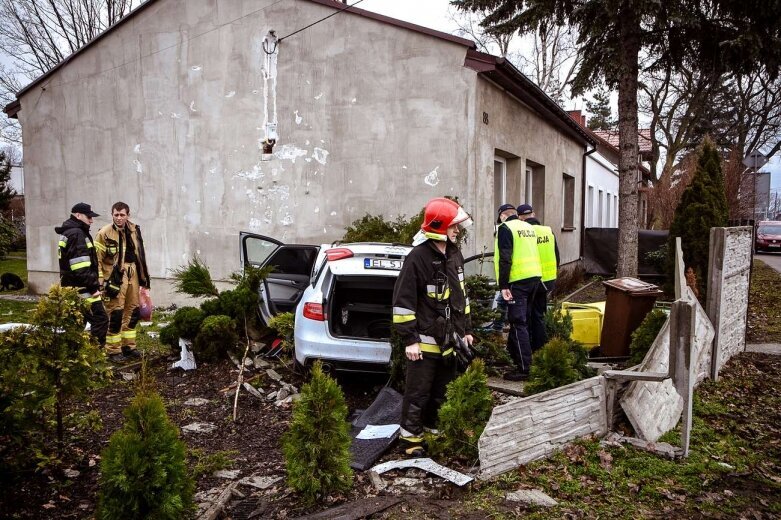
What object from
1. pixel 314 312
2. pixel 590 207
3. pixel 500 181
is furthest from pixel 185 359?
pixel 590 207

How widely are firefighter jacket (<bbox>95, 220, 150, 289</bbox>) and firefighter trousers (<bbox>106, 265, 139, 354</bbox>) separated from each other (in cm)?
11

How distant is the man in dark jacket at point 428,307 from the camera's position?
463 centimetres

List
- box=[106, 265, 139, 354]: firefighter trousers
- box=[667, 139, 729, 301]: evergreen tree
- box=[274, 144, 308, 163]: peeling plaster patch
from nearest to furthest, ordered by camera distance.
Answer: box=[106, 265, 139, 354]: firefighter trousers
box=[274, 144, 308, 163]: peeling plaster patch
box=[667, 139, 729, 301]: evergreen tree

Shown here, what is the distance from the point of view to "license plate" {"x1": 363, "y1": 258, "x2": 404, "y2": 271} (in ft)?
19.2

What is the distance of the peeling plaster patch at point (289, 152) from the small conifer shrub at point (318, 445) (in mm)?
7641

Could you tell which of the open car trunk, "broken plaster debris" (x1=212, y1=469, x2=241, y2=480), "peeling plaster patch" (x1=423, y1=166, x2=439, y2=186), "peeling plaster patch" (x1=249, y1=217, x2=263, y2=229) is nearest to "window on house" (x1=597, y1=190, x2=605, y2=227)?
"peeling plaster patch" (x1=423, y1=166, x2=439, y2=186)

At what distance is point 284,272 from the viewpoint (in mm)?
8453

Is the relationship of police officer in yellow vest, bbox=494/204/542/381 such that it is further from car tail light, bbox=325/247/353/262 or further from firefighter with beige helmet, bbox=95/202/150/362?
firefighter with beige helmet, bbox=95/202/150/362

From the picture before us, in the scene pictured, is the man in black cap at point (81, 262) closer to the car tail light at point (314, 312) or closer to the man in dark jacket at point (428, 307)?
the car tail light at point (314, 312)

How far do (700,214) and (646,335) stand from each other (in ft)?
22.2

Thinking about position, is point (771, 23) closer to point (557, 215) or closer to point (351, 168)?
point (557, 215)

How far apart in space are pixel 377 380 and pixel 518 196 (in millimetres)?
6578

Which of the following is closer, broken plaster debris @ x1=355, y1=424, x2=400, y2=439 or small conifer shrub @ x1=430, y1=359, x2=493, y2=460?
small conifer shrub @ x1=430, y1=359, x2=493, y2=460

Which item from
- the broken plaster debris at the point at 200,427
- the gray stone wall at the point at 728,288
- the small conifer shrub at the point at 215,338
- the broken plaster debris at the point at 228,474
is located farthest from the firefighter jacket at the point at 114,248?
the gray stone wall at the point at 728,288
